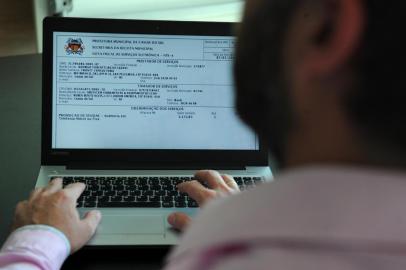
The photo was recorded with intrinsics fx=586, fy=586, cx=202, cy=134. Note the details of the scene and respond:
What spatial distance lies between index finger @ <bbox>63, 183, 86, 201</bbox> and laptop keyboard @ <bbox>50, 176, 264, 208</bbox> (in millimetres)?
14

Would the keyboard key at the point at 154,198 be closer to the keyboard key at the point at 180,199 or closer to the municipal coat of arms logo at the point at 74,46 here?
the keyboard key at the point at 180,199

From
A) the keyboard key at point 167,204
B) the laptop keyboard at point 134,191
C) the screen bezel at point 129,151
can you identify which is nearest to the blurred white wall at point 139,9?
the screen bezel at point 129,151

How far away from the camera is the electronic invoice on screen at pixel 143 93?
3.70 feet

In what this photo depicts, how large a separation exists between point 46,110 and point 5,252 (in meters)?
0.41

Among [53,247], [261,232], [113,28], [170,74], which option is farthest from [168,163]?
[261,232]

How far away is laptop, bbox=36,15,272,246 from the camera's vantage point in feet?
3.68

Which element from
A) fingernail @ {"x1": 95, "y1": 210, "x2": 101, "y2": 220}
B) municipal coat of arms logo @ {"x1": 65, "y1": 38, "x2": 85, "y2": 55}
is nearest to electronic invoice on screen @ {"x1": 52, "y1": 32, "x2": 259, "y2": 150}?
municipal coat of arms logo @ {"x1": 65, "y1": 38, "x2": 85, "y2": 55}

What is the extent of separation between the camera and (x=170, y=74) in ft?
3.80

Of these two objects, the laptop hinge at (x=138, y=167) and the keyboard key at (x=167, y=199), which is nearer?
the keyboard key at (x=167, y=199)

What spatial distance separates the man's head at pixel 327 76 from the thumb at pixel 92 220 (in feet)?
1.70

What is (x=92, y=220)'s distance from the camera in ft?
2.99

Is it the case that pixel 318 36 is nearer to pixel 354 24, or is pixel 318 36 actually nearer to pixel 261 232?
pixel 354 24

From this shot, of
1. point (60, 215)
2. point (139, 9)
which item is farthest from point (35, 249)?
point (139, 9)

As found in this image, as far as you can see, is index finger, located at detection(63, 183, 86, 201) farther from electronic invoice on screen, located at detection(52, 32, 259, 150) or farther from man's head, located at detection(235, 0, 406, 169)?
man's head, located at detection(235, 0, 406, 169)
